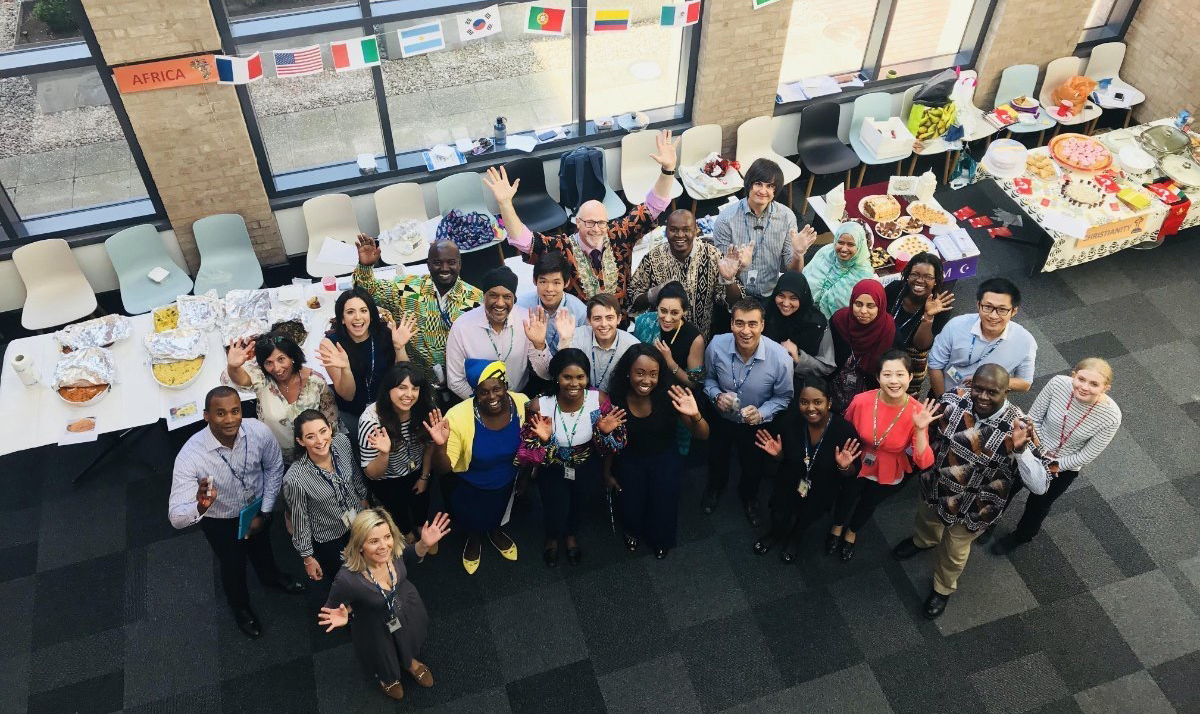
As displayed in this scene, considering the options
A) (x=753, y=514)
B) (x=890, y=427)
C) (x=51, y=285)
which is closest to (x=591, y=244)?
(x=753, y=514)

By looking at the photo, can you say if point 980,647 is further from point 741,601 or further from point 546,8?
point 546,8

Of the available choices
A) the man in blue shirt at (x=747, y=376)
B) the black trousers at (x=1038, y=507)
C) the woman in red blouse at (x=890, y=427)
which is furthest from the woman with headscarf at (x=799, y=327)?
the black trousers at (x=1038, y=507)

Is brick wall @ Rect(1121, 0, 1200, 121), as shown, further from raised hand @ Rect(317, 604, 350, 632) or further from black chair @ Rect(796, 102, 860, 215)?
raised hand @ Rect(317, 604, 350, 632)

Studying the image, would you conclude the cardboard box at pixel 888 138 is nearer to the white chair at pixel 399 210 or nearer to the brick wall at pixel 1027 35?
the brick wall at pixel 1027 35

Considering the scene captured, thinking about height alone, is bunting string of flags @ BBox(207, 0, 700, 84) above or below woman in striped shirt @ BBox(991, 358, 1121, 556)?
above

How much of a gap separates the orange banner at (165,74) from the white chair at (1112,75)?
27.1 ft

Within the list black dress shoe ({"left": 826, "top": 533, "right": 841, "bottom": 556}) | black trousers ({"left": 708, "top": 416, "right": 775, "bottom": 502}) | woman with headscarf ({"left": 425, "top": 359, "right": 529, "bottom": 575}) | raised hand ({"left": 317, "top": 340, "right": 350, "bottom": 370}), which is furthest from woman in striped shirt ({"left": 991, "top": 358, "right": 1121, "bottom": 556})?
raised hand ({"left": 317, "top": 340, "right": 350, "bottom": 370})

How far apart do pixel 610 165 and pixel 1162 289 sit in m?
4.97

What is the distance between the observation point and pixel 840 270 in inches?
215

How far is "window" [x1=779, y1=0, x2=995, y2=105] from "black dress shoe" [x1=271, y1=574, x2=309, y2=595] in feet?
20.5

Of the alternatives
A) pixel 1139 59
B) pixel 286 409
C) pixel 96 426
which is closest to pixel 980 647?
pixel 286 409

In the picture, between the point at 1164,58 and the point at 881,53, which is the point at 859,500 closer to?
the point at 881,53

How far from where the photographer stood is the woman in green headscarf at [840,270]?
17.6 feet

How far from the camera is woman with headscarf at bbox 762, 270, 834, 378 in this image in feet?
16.3
